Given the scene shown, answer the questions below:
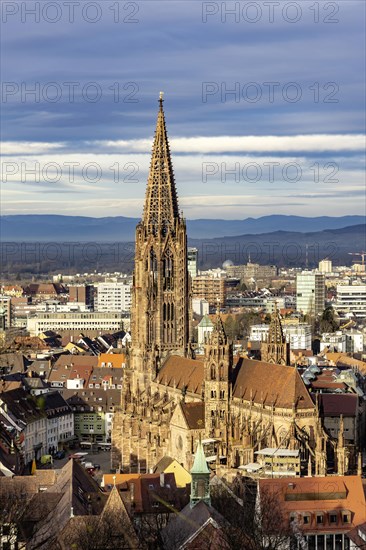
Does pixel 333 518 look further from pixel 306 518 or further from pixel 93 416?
pixel 93 416

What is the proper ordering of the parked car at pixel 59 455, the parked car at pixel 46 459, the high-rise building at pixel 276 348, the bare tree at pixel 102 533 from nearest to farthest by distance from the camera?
the bare tree at pixel 102 533 < the parked car at pixel 46 459 < the high-rise building at pixel 276 348 < the parked car at pixel 59 455

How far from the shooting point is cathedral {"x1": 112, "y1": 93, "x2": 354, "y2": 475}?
4011 inches

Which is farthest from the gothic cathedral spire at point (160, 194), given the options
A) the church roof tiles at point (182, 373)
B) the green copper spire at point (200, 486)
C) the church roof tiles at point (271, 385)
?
the green copper spire at point (200, 486)

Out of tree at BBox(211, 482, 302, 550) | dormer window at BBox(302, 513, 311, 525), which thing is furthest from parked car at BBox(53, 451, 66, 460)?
dormer window at BBox(302, 513, 311, 525)

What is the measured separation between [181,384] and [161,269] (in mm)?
13262

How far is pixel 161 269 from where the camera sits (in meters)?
130

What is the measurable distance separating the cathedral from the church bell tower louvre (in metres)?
0.10

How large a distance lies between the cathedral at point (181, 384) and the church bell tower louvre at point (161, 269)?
0.10 metres

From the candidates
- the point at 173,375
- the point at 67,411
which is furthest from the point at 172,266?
the point at 67,411

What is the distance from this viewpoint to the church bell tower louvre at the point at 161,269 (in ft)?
427

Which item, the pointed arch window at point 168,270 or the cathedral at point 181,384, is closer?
the cathedral at point 181,384

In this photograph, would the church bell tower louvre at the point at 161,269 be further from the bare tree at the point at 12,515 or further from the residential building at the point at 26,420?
the bare tree at the point at 12,515

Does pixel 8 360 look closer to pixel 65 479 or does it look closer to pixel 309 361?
pixel 309 361

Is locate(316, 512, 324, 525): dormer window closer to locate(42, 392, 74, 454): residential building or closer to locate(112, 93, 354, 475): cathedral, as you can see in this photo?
locate(112, 93, 354, 475): cathedral
